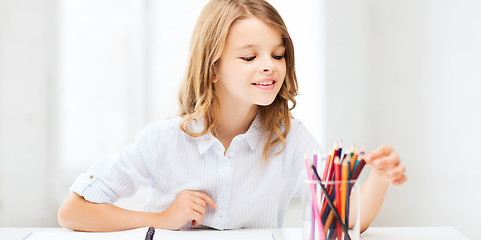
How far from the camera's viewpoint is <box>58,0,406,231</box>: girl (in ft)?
3.26

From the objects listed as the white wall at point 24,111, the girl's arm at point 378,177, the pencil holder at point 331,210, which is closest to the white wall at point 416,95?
the girl's arm at point 378,177

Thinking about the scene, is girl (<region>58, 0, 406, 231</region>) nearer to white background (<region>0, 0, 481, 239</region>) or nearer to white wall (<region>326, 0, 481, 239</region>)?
white wall (<region>326, 0, 481, 239</region>)

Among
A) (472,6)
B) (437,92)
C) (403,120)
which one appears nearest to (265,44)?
(472,6)

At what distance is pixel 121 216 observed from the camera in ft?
3.24

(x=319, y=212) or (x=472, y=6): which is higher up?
(x=472, y=6)

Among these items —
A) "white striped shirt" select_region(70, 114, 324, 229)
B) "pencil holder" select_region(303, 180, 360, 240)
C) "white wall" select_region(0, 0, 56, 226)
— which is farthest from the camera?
"white wall" select_region(0, 0, 56, 226)

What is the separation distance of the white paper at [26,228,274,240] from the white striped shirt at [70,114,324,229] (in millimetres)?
142

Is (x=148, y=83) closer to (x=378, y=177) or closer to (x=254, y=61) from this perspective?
(x=254, y=61)

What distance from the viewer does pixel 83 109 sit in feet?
7.32

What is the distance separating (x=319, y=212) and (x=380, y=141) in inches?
61.4

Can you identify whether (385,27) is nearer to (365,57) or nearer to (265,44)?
(365,57)

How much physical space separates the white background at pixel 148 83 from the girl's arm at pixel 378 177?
92 centimetres

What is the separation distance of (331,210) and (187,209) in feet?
1.33

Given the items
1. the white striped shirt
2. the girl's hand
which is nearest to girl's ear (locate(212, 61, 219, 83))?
the white striped shirt
